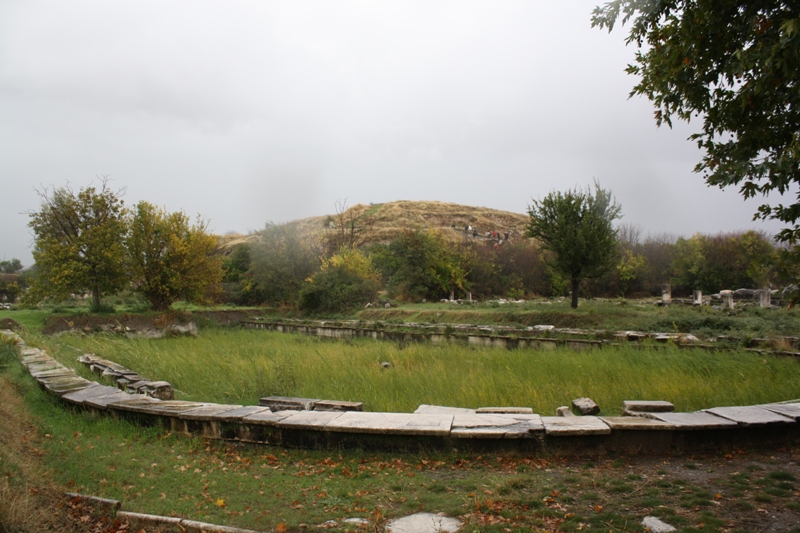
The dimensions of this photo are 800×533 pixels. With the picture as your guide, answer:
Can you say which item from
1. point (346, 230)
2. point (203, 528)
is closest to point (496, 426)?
point (203, 528)

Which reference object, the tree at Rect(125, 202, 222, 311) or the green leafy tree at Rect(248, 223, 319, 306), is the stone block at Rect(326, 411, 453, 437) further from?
the green leafy tree at Rect(248, 223, 319, 306)

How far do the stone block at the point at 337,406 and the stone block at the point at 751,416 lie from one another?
4.01 meters

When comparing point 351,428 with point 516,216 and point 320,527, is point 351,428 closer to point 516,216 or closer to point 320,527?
point 320,527

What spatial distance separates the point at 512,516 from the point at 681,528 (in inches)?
43.4

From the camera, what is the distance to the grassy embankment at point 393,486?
3.70 meters

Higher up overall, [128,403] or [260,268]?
[260,268]

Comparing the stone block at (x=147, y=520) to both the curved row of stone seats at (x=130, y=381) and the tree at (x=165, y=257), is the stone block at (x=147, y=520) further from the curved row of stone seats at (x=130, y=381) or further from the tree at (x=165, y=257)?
the tree at (x=165, y=257)

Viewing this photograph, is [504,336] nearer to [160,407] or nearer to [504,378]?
[504,378]

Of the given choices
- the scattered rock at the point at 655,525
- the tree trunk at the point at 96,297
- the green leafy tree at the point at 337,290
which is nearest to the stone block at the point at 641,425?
the scattered rock at the point at 655,525

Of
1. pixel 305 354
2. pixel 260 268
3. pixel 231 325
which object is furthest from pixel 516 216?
pixel 305 354

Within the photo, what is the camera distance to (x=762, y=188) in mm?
4461

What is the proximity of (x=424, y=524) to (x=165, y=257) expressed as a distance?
23.7 meters

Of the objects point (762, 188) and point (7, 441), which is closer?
point (762, 188)

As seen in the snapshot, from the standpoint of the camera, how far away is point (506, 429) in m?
5.23
